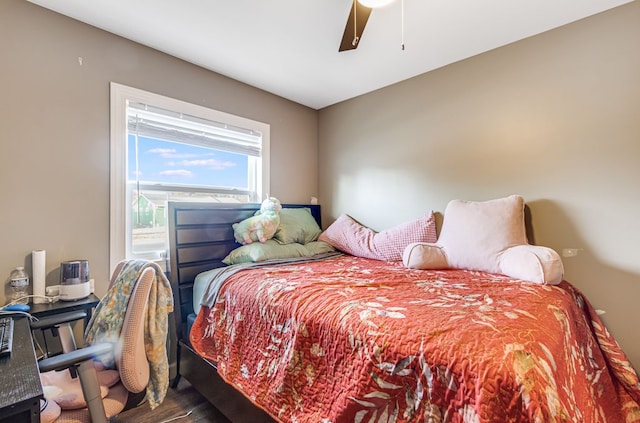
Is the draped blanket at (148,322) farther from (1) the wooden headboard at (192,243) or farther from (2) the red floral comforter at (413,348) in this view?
(1) the wooden headboard at (192,243)

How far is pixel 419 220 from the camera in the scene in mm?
2520

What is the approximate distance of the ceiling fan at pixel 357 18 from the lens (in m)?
1.36

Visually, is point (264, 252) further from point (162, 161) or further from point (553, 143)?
point (553, 143)

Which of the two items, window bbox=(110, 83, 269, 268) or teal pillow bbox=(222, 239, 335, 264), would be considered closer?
window bbox=(110, 83, 269, 268)

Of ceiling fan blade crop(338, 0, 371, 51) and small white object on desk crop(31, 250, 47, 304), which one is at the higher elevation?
ceiling fan blade crop(338, 0, 371, 51)

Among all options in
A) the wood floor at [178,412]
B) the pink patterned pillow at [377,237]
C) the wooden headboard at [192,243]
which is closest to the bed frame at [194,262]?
the wooden headboard at [192,243]

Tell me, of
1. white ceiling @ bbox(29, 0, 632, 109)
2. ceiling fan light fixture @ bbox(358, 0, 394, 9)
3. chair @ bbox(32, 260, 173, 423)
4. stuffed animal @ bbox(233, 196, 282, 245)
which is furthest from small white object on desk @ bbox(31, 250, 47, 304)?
ceiling fan light fixture @ bbox(358, 0, 394, 9)

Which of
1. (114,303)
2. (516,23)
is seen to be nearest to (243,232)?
(114,303)

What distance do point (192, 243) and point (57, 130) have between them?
107 cm

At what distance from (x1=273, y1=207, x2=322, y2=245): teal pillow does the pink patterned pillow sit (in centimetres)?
14

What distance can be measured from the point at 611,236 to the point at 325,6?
219 cm

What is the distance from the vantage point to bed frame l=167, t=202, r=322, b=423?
1.80 m

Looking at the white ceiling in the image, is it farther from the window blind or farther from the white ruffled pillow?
the white ruffled pillow

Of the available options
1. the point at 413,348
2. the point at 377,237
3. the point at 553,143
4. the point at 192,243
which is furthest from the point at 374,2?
the point at 192,243
